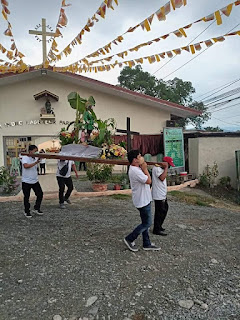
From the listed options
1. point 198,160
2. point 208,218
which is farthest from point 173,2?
point 198,160

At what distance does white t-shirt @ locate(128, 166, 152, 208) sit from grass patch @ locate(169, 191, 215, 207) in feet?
14.9

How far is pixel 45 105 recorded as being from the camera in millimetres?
12719

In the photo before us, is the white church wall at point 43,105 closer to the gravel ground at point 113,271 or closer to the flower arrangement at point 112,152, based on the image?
the gravel ground at point 113,271

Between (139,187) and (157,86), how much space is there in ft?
89.7

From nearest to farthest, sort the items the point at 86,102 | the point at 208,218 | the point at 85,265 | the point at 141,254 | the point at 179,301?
the point at 179,301, the point at 85,265, the point at 141,254, the point at 86,102, the point at 208,218

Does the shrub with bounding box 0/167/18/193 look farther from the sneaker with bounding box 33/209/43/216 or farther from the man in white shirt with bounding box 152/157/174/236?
the man in white shirt with bounding box 152/157/174/236

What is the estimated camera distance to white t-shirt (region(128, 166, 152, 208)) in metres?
4.06

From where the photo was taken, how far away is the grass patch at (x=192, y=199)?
8.34 metres

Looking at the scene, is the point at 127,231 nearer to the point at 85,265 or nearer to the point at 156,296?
the point at 85,265

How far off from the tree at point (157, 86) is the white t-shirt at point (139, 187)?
84.2ft

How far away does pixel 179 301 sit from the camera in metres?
2.95

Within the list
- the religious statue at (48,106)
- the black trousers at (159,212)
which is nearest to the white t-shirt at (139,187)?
the black trousers at (159,212)

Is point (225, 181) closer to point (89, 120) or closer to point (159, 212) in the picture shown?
point (159, 212)

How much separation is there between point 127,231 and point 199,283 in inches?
82.1
